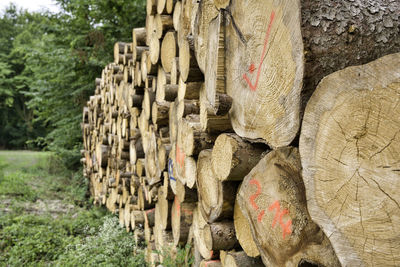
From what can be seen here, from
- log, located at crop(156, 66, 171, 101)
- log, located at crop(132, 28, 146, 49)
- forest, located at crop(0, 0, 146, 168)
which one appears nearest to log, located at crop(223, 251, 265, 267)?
log, located at crop(156, 66, 171, 101)

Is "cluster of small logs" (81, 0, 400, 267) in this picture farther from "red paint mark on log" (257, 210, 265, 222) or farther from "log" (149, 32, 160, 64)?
"log" (149, 32, 160, 64)

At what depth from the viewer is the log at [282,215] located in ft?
3.47

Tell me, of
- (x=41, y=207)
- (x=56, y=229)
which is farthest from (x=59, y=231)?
(x=41, y=207)

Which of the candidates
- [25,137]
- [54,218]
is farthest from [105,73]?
[25,137]

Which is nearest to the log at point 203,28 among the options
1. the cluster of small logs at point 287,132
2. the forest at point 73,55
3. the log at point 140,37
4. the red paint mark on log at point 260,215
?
the cluster of small logs at point 287,132

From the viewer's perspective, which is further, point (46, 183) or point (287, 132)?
point (46, 183)

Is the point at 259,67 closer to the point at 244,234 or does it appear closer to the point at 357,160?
the point at 357,160

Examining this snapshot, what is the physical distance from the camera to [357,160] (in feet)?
2.70

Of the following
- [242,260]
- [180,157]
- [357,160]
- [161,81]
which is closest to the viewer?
[357,160]

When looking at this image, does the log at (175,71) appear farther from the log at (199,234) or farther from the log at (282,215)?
the log at (282,215)

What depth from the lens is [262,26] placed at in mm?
1254

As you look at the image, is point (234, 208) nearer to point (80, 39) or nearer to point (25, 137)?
point (80, 39)

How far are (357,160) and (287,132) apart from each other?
1.02 feet

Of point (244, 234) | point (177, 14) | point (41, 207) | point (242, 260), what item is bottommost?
point (41, 207)
